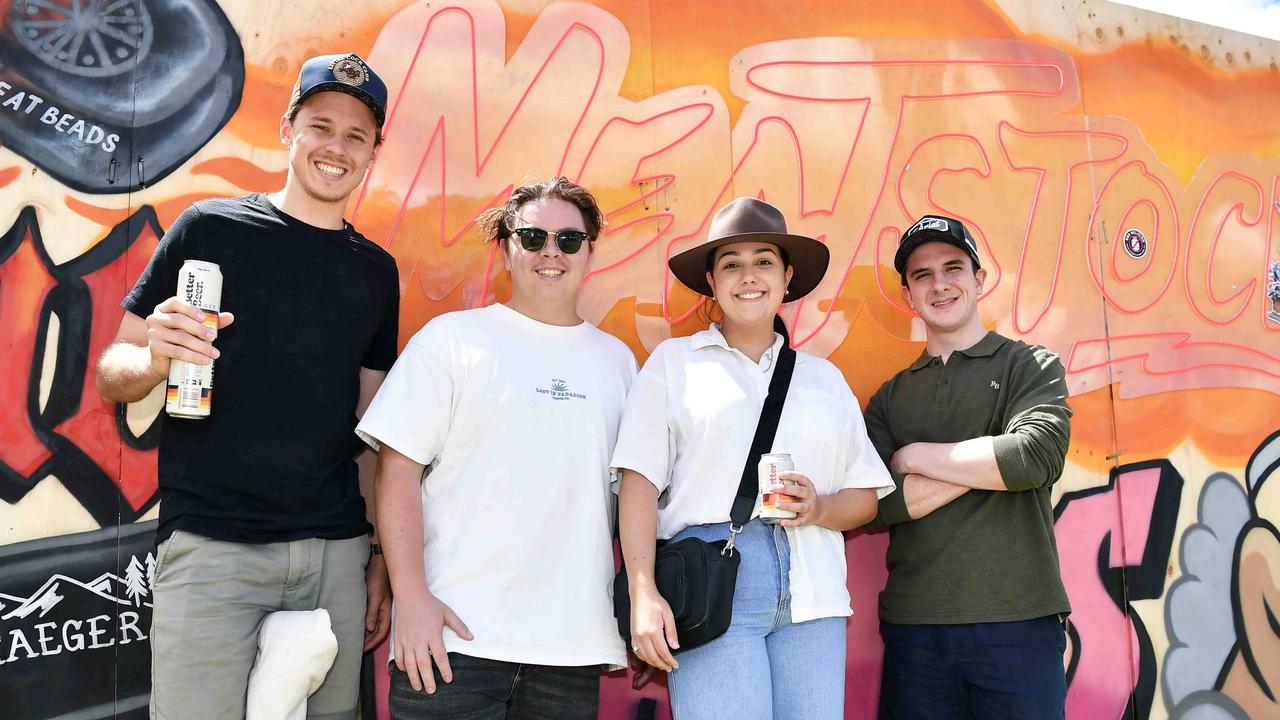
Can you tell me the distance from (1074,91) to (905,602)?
3.13 m

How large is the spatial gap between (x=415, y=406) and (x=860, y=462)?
1.54 metres

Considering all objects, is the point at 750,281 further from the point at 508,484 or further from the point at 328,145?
the point at 328,145

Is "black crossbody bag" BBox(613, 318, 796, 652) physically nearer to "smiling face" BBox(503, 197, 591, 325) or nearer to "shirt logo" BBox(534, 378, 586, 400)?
"shirt logo" BBox(534, 378, 586, 400)

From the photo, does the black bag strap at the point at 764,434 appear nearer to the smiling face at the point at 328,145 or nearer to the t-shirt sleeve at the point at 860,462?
the t-shirt sleeve at the point at 860,462

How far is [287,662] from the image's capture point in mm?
2418

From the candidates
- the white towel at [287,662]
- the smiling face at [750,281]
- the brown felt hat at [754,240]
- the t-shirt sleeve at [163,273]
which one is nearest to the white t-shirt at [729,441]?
the smiling face at [750,281]

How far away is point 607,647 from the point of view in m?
2.72

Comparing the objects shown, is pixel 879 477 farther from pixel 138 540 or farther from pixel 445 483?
pixel 138 540

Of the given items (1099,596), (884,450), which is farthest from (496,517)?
(1099,596)

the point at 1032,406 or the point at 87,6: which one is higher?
the point at 87,6

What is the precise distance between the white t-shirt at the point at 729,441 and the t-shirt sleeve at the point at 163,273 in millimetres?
1465

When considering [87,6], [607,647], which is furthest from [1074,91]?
[87,6]

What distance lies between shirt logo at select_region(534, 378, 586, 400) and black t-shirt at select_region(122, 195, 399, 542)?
24.6 inches

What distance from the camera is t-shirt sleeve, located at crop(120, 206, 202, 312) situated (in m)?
2.59
